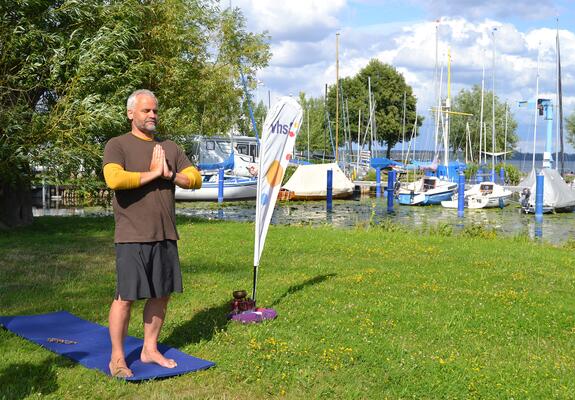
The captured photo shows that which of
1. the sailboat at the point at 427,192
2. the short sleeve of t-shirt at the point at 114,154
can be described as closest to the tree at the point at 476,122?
the sailboat at the point at 427,192

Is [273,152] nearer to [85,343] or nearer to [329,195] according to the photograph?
[85,343]

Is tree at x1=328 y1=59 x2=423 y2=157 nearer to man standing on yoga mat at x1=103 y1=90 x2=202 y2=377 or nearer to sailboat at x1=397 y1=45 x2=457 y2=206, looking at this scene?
sailboat at x1=397 y1=45 x2=457 y2=206

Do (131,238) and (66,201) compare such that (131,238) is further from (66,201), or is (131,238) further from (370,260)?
(66,201)

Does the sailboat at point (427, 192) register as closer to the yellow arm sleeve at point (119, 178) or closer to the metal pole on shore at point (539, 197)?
the metal pole on shore at point (539, 197)

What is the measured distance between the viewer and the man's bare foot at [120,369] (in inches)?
243

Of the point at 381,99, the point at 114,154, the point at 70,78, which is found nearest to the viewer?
the point at 114,154

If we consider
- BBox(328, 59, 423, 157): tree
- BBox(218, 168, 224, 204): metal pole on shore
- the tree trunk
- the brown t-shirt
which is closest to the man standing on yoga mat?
the brown t-shirt

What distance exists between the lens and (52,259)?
1330 centimetres

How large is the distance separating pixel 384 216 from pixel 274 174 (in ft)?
83.7

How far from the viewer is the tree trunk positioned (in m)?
19.6

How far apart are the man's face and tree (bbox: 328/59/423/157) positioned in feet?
230

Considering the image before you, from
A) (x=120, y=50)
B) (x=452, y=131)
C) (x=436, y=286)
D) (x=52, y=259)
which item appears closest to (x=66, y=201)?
(x=120, y=50)

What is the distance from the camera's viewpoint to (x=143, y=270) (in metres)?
6.19

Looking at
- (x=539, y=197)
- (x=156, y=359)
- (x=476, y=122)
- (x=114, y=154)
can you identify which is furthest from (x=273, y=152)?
(x=476, y=122)
